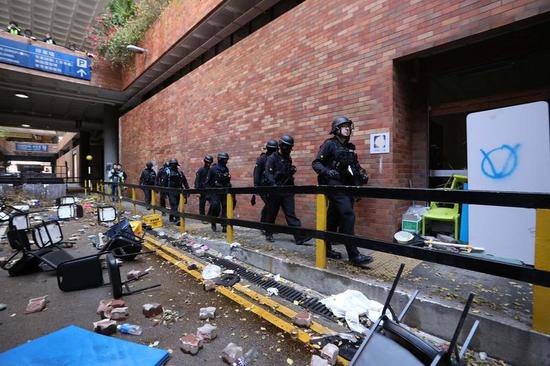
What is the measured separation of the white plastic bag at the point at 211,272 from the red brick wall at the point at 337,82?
2.37 metres

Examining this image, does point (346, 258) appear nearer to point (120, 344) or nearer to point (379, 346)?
point (379, 346)

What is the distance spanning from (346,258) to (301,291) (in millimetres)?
886

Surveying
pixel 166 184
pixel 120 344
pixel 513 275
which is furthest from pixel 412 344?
pixel 166 184

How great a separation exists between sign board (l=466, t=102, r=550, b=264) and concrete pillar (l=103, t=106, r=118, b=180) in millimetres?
21671

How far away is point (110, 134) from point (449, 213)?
22.0m

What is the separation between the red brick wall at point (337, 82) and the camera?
4312 millimetres

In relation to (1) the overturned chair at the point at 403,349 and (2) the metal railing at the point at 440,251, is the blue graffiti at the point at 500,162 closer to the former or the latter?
(2) the metal railing at the point at 440,251

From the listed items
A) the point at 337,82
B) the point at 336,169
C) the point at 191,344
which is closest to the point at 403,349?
the point at 191,344

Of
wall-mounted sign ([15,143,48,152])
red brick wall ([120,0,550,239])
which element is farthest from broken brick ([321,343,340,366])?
wall-mounted sign ([15,143,48,152])

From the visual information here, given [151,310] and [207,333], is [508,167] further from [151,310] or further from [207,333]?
[151,310]

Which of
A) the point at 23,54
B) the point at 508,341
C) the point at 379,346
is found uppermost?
the point at 23,54

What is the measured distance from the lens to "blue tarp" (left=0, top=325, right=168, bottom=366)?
6.87 ft

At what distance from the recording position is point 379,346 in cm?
169

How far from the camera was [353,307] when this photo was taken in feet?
9.20
